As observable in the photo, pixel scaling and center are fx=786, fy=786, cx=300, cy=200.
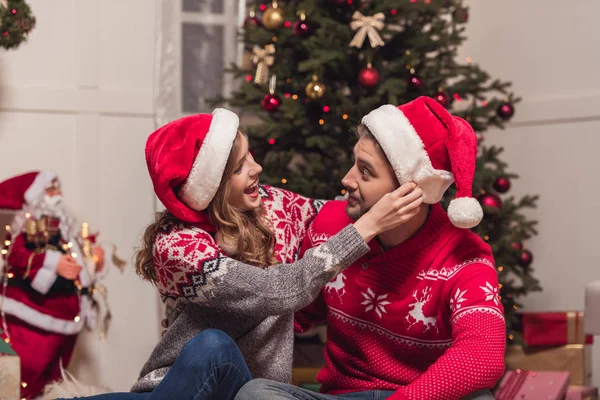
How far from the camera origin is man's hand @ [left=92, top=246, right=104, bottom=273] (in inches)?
132

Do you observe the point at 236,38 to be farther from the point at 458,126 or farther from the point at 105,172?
the point at 458,126

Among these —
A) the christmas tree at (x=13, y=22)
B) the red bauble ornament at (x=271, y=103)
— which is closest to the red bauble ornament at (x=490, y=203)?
the red bauble ornament at (x=271, y=103)

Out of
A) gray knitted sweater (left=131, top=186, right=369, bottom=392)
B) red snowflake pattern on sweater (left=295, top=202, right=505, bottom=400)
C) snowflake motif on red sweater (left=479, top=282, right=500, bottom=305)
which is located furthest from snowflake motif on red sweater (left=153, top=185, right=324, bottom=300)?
snowflake motif on red sweater (left=479, top=282, right=500, bottom=305)

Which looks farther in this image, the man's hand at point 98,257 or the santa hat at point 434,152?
the man's hand at point 98,257

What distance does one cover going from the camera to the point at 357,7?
325cm

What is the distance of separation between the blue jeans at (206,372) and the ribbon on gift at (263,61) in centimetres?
181

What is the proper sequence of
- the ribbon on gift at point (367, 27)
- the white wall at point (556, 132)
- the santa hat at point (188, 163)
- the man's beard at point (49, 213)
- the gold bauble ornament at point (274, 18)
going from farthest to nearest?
the white wall at point (556, 132) < the gold bauble ornament at point (274, 18) < the man's beard at point (49, 213) < the ribbon on gift at point (367, 27) < the santa hat at point (188, 163)

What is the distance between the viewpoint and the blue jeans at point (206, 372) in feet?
5.52

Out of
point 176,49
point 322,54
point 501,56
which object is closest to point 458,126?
point 322,54

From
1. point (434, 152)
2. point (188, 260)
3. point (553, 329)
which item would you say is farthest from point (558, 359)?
point (188, 260)

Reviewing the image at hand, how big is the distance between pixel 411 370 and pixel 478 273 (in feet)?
0.97

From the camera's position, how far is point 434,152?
1.78 metres

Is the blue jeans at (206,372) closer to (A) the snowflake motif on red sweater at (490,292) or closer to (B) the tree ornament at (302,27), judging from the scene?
(A) the snowflake motif on red sweater at (490,292)

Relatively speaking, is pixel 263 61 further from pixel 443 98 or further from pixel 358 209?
pixel 358 209
